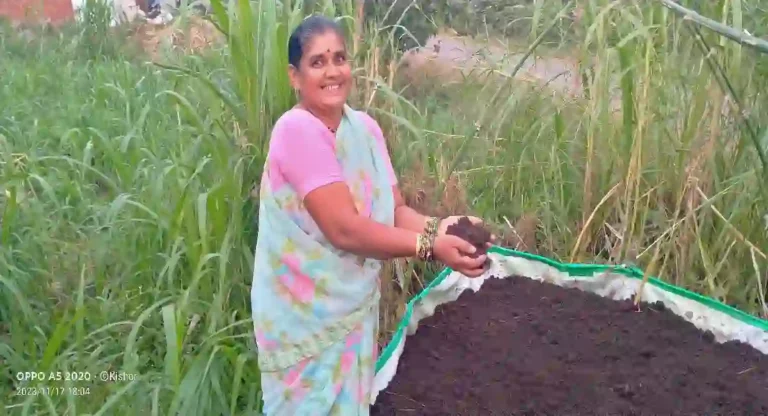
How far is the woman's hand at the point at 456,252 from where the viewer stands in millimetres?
1402

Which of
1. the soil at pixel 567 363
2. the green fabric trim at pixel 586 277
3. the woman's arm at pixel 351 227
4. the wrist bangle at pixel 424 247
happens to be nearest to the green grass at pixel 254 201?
the green fabric trim at pixel 586 277

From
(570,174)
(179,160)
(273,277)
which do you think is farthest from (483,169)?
(273,277)

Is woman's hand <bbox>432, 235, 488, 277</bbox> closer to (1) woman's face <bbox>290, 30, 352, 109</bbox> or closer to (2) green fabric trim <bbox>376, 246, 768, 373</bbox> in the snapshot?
(1) woman's face <bbox>290, 30, 352, 109</bbox>

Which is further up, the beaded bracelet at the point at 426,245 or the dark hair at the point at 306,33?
the dark hair at the point at 306,33

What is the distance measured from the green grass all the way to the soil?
23 cm

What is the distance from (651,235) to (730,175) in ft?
0.96

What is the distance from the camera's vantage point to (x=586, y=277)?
231 cm

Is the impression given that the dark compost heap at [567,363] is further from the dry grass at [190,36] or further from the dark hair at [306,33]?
the dry grass at [190,36]

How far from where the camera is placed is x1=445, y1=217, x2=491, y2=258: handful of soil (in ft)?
4.72

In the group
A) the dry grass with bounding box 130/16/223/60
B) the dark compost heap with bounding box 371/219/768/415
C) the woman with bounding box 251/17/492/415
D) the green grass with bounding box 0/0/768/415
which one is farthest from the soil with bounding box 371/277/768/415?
the dry grass with bounding box 130/16/223/60

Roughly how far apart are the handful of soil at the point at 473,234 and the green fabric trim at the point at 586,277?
2.11ft

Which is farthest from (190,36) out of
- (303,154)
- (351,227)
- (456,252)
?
(456,252)

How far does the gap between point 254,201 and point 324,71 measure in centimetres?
66

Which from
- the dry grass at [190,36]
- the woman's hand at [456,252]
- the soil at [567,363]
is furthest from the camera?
the dry grass at [190,36]
